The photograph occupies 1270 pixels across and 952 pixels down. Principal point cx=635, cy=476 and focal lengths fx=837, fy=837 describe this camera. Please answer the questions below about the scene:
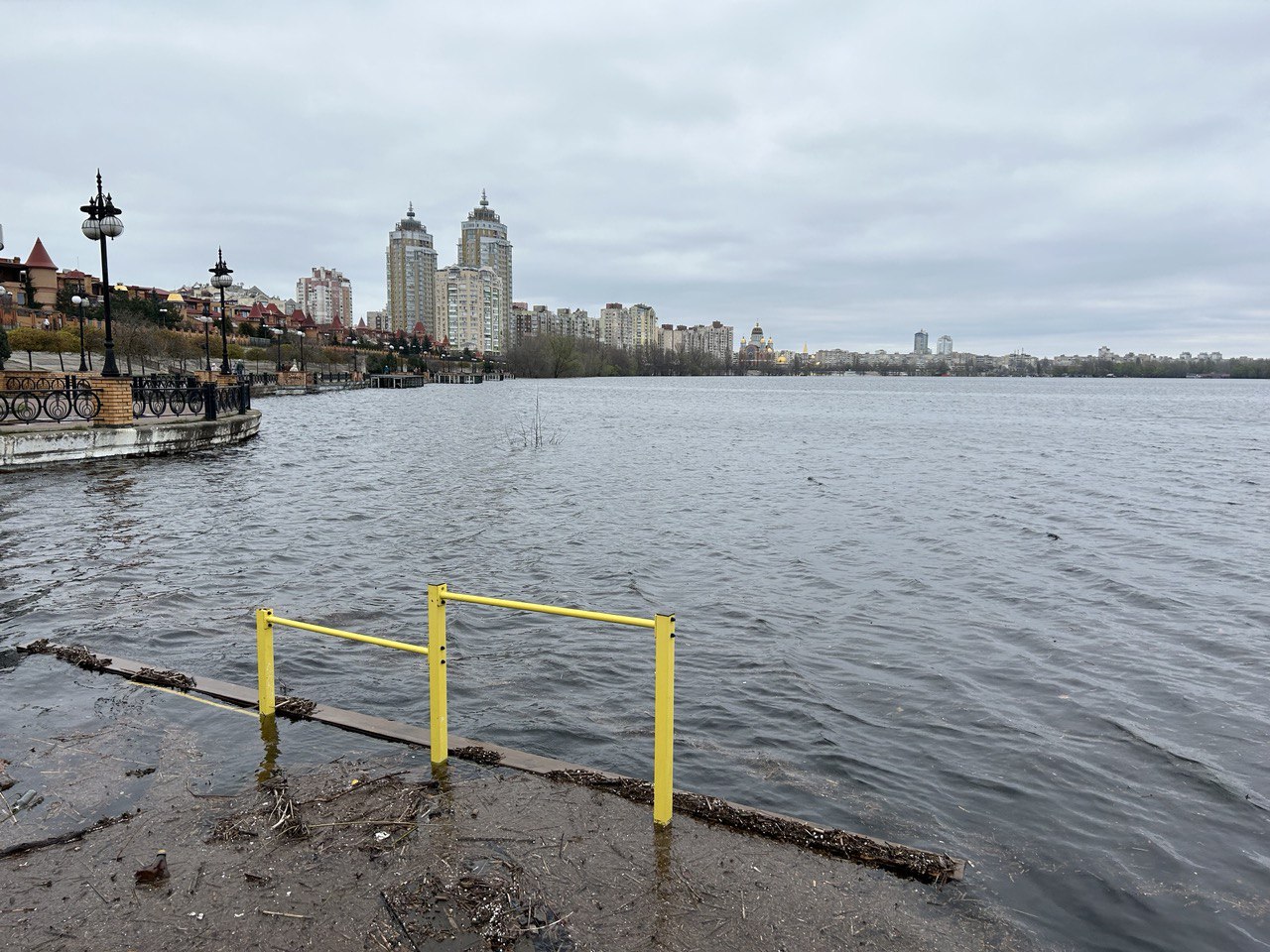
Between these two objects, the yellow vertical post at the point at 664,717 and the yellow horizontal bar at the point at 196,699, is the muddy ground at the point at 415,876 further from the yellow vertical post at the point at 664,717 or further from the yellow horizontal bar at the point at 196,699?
the yellow horizontal bar at the point at 196,699

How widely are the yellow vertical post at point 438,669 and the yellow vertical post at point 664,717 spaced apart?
4.72 feet

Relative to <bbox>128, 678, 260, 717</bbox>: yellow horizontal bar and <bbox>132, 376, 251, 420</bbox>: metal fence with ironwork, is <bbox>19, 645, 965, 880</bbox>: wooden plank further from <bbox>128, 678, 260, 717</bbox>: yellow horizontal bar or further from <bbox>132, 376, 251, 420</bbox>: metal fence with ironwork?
<bbox>132, 376, 251, 420</bbox>: metal fence with ironwork

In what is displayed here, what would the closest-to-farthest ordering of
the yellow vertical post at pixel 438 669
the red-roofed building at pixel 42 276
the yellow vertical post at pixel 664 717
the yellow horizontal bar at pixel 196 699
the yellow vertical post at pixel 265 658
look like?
the yellow vertical post at pixel 664 717 < the yellow vertical post at pixel 438 669 < the yellow vertical post at pixel 265 658 < the yellow horizontal bar at pixel 196 699 < the red-roofed building at pixel 42 276

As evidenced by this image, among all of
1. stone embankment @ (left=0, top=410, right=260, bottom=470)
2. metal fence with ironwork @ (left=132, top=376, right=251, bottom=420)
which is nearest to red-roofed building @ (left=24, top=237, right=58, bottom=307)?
metal fence with ironwork @ (left=132, top=376, right=251, bottom=420)

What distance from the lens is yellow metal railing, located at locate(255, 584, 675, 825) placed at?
4.57m

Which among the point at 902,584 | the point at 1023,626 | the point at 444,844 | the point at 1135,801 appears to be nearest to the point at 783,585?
the point at 902,584

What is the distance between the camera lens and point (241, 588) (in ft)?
37.6

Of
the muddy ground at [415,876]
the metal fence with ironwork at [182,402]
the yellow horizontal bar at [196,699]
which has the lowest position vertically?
the yellow horizontal bar at [196,699]

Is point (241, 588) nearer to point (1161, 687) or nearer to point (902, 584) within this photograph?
point (902, 584)

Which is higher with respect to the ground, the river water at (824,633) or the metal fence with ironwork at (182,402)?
the metal fence with ironwork at (182,402)

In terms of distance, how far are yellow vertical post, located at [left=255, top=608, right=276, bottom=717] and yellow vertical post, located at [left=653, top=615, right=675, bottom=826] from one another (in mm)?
2825

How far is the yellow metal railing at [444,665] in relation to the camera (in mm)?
4574

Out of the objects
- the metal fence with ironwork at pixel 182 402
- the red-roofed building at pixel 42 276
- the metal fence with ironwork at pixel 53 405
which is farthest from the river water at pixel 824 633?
the red-roofed building at pixel 42 276

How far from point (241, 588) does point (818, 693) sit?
791 centimetres
